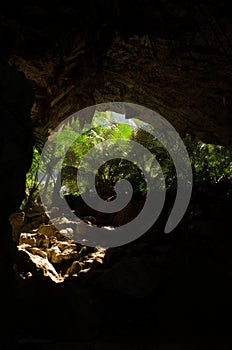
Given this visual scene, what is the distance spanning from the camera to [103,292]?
6414 millimetres

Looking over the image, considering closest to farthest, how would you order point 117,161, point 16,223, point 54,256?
point 54,256
point 16,223
point 117,161

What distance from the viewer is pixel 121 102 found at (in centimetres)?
1027

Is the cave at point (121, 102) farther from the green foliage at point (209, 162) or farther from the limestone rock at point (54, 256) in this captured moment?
the green foliage at point (209, 162)

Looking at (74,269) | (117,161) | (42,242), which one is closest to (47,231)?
(42,242)

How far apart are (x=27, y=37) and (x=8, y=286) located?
3.83 m

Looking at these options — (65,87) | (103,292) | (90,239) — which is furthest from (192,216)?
(65,87)

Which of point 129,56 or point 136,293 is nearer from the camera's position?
point 136,293

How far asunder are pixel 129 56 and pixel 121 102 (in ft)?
9.45

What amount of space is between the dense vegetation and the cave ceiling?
4631mm

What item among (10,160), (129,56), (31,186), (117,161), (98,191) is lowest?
(31,186)

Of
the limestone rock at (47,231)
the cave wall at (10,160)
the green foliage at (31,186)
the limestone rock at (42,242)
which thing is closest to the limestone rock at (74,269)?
the limestone rock at (42,242)

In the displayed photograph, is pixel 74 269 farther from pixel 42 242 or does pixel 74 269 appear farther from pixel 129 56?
pixel 129 56

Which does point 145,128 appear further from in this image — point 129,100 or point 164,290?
point 164,290

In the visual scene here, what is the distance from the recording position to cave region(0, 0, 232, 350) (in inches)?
173
